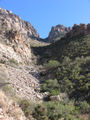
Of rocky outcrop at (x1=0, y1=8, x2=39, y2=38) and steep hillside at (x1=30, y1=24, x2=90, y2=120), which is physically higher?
rocky outcrop at (x1=0, y1=8, x2=39, y2=38)

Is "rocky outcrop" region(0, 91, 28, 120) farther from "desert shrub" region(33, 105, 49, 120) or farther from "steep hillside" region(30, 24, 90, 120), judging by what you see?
"steep hillside" region(30, 24, 90, 120)

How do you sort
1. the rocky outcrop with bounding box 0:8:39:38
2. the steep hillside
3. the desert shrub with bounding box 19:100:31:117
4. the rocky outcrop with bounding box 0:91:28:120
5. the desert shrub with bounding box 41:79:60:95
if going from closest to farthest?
the rocky outcrop with bounding box 0:91:28:120 → the desert shrub with bounding box 19:100:31:117 → the steep hillside → the desert shrub with bounding box 41:79:60:95 → the rocky outcrop with bounding box 0:8:39:38

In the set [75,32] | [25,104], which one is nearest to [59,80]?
[25,104]

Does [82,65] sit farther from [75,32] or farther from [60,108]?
[75,32]

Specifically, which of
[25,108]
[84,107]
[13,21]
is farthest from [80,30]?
[13,21]

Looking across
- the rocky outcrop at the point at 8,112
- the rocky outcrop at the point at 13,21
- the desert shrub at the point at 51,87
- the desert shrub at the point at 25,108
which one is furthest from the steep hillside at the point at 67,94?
the rocky outcrop at the point at 13,21

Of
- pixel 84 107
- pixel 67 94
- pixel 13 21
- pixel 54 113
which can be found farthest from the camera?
pixel 13 21

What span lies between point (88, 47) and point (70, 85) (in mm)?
12224

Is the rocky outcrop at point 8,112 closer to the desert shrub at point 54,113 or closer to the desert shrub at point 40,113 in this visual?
the desert shrub at point 40,113

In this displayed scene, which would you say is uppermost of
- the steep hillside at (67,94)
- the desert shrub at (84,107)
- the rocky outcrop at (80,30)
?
the rocky outcrop at (80,30)

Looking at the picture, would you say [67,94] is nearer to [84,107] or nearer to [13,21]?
[84,107]

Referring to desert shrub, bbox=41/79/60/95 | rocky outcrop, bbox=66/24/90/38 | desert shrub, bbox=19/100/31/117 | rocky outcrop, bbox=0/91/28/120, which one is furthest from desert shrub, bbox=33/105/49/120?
rocky outcrop, bbox=66/24/90/38

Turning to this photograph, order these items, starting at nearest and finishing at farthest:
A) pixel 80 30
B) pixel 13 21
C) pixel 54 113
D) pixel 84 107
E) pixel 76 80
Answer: pixel 54 113 < pixel 84 107 < pixel 76 80 < pixel 80 30 < pixel 13 21

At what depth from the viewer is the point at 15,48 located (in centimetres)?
2461
